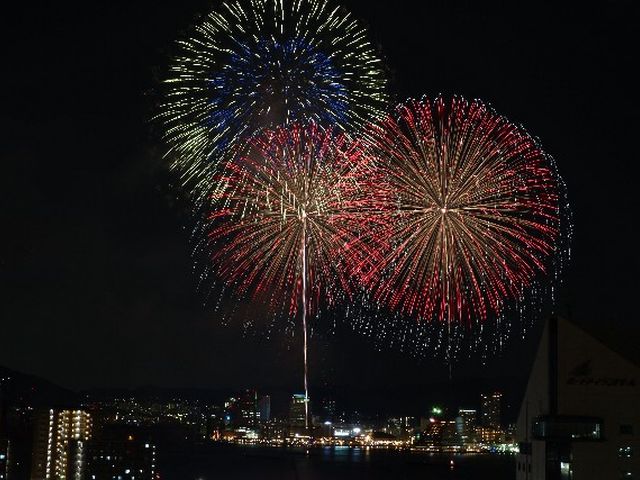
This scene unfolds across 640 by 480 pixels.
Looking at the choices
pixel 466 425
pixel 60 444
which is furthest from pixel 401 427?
pixel 60 444

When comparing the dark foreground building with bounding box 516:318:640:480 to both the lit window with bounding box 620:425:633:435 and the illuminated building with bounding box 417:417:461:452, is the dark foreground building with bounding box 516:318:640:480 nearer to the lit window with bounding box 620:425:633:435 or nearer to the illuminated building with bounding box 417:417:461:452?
the lit window with bounding box 620:425:633:435

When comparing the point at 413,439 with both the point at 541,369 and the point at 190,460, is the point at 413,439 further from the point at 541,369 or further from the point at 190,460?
the point at 541,369

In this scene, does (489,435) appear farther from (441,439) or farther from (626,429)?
(626,429)

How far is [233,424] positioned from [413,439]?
41206 mm

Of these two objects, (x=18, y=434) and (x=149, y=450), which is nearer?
(x=149, y=450)

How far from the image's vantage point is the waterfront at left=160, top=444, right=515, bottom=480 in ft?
248

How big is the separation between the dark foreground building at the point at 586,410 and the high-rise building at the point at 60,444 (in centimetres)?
3744

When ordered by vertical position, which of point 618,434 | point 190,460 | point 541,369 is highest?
point 541,369

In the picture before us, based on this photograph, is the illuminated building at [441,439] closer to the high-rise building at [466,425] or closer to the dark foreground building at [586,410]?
the high-rise building at [466,425]

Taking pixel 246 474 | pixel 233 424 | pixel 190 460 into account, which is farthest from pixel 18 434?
pixel 233 424

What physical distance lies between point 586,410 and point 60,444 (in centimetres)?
4646

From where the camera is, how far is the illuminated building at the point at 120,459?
173ft

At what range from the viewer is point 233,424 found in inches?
6619

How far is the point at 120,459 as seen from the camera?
178 ft
